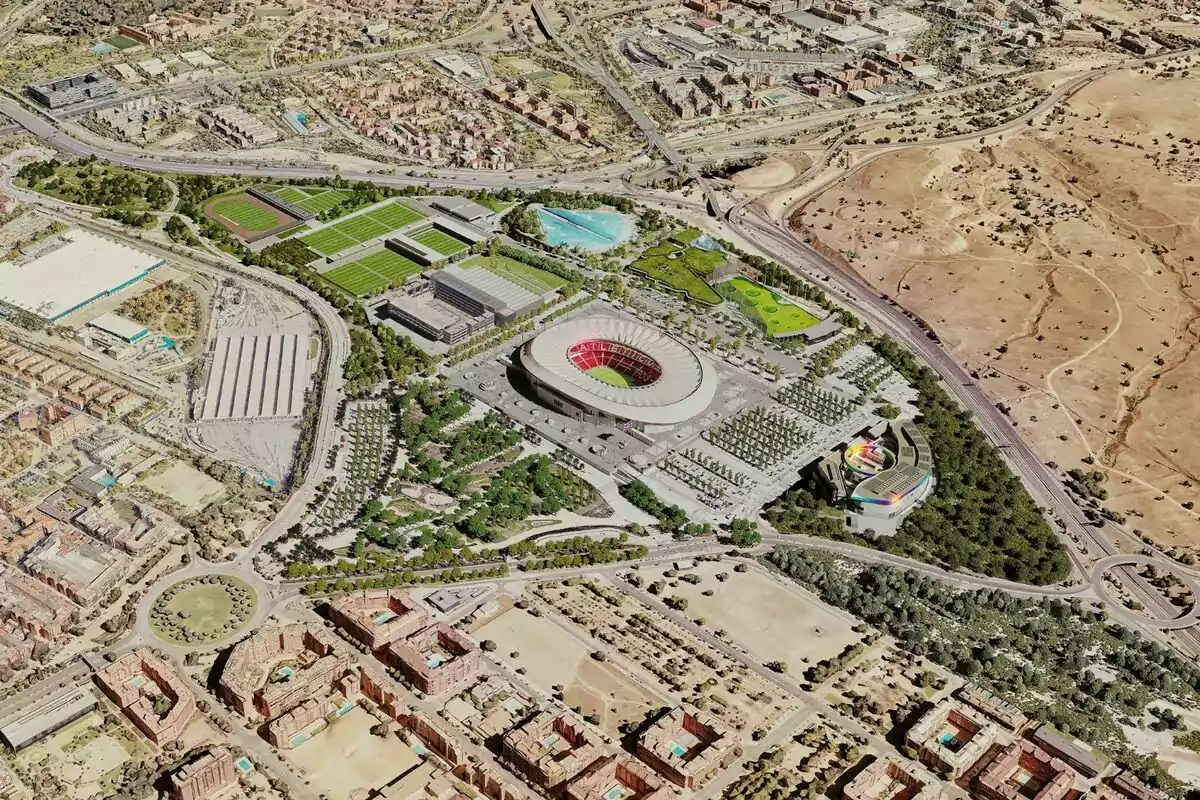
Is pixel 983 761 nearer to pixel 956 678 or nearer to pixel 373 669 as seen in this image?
pixel 956 678

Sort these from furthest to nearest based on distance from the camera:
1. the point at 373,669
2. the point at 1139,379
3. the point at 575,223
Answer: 1. the point at 575,223
2. the point at 1139,379
3. the point at 373,669

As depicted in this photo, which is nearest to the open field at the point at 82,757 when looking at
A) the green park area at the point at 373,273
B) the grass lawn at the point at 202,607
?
the grass lawn at the point at 202,607

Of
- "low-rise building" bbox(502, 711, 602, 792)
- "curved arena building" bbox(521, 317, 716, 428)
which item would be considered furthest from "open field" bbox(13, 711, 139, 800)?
"curved arena building" bbox(521, 317, 716, 428)

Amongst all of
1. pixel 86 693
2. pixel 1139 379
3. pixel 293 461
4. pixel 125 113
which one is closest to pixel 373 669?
pixel 86 693

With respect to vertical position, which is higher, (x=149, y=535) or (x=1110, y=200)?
(x=1110, y=200)

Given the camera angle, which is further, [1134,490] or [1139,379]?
[1139,379]

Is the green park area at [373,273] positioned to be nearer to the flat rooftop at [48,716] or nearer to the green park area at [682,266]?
the green park area at [682,266]
